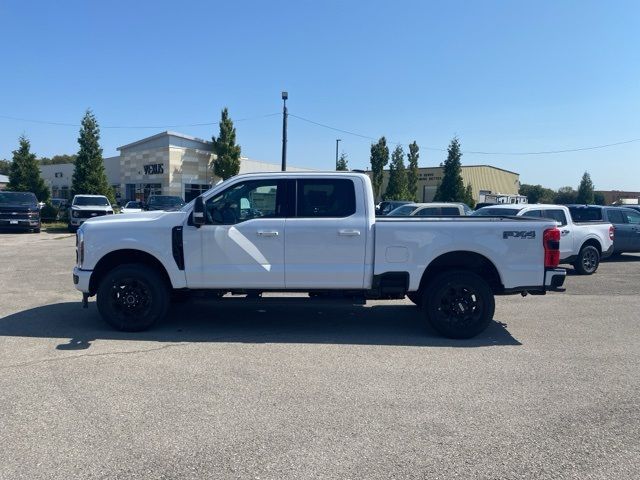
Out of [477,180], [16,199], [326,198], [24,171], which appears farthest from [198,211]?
[477,180]

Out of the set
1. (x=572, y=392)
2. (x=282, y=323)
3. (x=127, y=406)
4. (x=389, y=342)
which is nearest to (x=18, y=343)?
(x=127, y=406)

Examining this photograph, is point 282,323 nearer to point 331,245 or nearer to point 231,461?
point 331,245

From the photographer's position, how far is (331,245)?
644 cm

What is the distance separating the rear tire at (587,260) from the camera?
42.1 ft

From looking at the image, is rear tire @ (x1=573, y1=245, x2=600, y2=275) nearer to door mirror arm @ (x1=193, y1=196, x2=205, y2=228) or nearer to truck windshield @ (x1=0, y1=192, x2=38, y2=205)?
door mirror arm @ (x1=193, y1=196, x2=205, y2=228)

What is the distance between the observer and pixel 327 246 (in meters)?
6.44

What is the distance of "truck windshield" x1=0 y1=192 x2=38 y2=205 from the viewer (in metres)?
23.4

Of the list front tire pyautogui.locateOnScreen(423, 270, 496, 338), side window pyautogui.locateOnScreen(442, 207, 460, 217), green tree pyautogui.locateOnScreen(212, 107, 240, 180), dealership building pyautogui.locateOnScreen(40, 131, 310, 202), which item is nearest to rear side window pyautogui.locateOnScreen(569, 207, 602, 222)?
side window pyautogui.locateOnScreen(442, 207, 460, 217)

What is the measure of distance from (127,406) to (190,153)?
123 ft

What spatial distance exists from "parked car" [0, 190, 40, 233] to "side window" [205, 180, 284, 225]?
20685mm

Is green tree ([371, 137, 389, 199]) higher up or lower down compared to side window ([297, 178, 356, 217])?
higher up

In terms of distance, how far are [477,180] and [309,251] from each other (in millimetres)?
61014

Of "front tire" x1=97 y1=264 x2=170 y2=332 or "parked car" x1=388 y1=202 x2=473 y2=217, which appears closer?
"front tire" x1=97 y1=264 x2=170 y2=332

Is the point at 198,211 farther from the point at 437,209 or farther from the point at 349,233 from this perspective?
the point at 437,209
